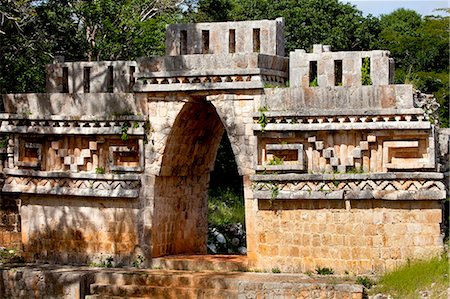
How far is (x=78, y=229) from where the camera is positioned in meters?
17.4

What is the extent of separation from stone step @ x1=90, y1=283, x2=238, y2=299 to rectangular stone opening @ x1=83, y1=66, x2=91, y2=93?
3.51 m

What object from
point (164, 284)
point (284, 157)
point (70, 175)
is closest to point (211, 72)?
point (284, 157)

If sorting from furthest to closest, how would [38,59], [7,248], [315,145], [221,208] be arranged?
1. [221,208]
2. [38,59]
3. [7,248]
4. [315,145]

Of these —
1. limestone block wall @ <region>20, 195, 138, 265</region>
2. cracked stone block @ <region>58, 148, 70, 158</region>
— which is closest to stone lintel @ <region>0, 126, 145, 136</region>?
cracked stone block @ <region>58, 148, 70, 158</region>

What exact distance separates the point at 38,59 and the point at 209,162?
7.65 m

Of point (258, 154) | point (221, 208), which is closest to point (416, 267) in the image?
point (258, 154)

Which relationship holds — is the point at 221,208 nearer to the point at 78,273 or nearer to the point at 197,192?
the point at 197,192

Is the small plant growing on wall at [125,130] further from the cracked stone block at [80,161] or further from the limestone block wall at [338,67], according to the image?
the limestone block wall at [338,67]

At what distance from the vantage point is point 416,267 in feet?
48.5

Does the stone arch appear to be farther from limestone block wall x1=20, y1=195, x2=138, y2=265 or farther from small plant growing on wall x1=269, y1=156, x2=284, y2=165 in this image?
small plant growing on wall x1=269, y1=156, x2=284, y2=165

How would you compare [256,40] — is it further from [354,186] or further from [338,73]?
[354,186]

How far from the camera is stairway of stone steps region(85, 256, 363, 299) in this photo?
14.7 m

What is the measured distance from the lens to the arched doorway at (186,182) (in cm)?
1700

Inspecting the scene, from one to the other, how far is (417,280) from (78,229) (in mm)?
6035
